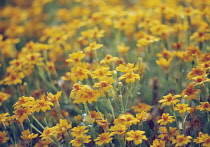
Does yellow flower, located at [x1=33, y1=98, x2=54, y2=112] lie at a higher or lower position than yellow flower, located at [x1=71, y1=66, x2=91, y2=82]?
lower

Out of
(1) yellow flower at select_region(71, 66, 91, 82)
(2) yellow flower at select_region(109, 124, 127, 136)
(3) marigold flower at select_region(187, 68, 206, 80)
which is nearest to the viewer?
(2) yellow flower at select_region(109, 124, 127, 136)

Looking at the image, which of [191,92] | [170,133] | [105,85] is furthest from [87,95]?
[191,92]

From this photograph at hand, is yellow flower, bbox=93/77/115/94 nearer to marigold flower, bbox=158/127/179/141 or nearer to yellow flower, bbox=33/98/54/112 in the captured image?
yellow flower, bbox=33/98/54/112

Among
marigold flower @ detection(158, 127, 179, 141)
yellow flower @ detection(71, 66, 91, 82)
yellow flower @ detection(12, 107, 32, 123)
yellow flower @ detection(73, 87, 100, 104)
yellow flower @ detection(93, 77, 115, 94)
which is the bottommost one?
marigold flower @ detection(158, 127, 179, 141)

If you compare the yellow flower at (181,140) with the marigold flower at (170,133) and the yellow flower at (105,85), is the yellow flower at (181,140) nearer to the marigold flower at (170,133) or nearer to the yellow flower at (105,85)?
the marigold flower at (170,133)

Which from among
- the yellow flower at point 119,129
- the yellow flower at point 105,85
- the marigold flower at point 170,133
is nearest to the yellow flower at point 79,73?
the yellow flower at point 105,85

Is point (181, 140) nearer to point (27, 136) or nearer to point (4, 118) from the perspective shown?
point (27, 136)

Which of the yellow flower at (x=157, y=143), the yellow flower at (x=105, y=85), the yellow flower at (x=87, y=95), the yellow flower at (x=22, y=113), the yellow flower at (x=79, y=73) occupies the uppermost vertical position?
the yellow flower at (x=79, y=73)

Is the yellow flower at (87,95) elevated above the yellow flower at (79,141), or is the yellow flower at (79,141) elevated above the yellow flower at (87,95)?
the yellow flower at (87,95)

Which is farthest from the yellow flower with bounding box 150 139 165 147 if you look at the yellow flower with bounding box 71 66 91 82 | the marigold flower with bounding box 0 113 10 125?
the marigold flower with bounding box 0 113 10 125

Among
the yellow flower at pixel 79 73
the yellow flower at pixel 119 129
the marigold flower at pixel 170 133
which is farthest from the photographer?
the yellow flower at pixel 79 73
